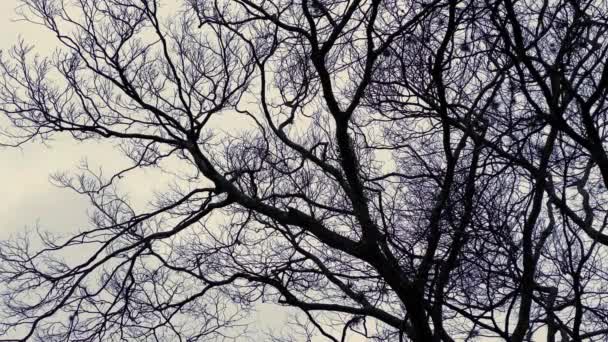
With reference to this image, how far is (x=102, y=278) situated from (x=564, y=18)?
6313 millimetres

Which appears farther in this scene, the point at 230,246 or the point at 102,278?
the point at 230,246

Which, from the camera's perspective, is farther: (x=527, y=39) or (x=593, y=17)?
(x=527, y=39)

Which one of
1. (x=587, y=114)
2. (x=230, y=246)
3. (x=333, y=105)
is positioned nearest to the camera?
(x=587, y=114)

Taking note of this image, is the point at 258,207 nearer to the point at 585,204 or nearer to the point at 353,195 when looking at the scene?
the point at 353,195

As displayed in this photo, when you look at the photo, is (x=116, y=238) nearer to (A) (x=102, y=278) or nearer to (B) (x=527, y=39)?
(A) (x=102, y=278)

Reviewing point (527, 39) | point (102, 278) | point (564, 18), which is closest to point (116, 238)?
point (102, 278)

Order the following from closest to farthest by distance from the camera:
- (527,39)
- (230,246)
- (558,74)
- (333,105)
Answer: (558,74) < (527,39) < (333,105) < (230,246)

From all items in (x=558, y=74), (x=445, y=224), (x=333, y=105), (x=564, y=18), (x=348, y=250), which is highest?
(x=333, y=105)

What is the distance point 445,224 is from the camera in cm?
475

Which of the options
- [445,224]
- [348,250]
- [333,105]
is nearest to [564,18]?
[445,224]

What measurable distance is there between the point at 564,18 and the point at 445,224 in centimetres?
191

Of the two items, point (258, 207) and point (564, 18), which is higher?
point (258, 207)

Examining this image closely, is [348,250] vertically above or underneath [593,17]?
above

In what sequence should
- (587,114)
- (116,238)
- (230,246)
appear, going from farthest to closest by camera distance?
(230,246) → (116,238) → (587,114)
